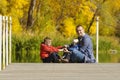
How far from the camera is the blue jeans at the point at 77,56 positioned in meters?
11.5

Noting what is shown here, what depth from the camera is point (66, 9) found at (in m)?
44.6

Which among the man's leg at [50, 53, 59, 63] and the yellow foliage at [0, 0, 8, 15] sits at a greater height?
the yellow foliage at [0, 0, 8, 15]

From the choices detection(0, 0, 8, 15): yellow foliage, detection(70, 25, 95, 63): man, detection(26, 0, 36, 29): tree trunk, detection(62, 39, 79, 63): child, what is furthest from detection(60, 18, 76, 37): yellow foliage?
detection(70, 25, 95, 63): man

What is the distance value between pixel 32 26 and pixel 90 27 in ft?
23.4

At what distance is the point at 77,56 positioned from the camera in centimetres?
1156

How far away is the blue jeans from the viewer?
37.6ft

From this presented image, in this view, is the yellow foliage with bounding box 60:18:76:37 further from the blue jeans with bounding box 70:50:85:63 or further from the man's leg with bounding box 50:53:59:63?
the blue jeans with bounding box 70:50:85:63
